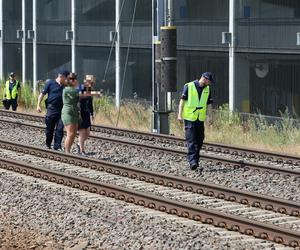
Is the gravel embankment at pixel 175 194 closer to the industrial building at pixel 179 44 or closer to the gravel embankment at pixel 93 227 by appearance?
the gravel embankment at pixel 93 227

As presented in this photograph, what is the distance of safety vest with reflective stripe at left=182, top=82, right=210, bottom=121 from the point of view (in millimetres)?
15992

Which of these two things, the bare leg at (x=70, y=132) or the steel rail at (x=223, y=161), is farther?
the bare leg at (x=70, y=132)

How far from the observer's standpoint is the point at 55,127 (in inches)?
767

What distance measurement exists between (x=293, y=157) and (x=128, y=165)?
3178mm

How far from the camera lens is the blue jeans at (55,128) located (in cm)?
1912

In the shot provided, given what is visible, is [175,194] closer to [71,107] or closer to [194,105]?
[194,105]

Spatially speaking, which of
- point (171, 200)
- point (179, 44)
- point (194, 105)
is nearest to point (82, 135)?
point (194, 105)

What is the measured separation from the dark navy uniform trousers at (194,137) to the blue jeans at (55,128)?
3733 mm

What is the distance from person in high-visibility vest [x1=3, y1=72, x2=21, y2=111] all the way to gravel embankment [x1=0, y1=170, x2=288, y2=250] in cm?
1498

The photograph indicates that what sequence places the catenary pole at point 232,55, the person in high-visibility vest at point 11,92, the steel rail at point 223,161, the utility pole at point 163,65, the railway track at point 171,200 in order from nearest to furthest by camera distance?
the railway track at point 171,200
the steel rail at point 223,161
the utility pole at point 163,65
the catenary pole at point 232,55
the person in high-visibility vest at point 11,92

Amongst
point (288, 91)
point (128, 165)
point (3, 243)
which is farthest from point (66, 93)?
point (288, 91)

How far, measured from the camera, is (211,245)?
10578 mm

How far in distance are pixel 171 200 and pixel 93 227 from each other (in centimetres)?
168

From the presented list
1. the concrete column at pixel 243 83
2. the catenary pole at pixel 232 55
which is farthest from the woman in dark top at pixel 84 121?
the concrete column at pixel 243 83
